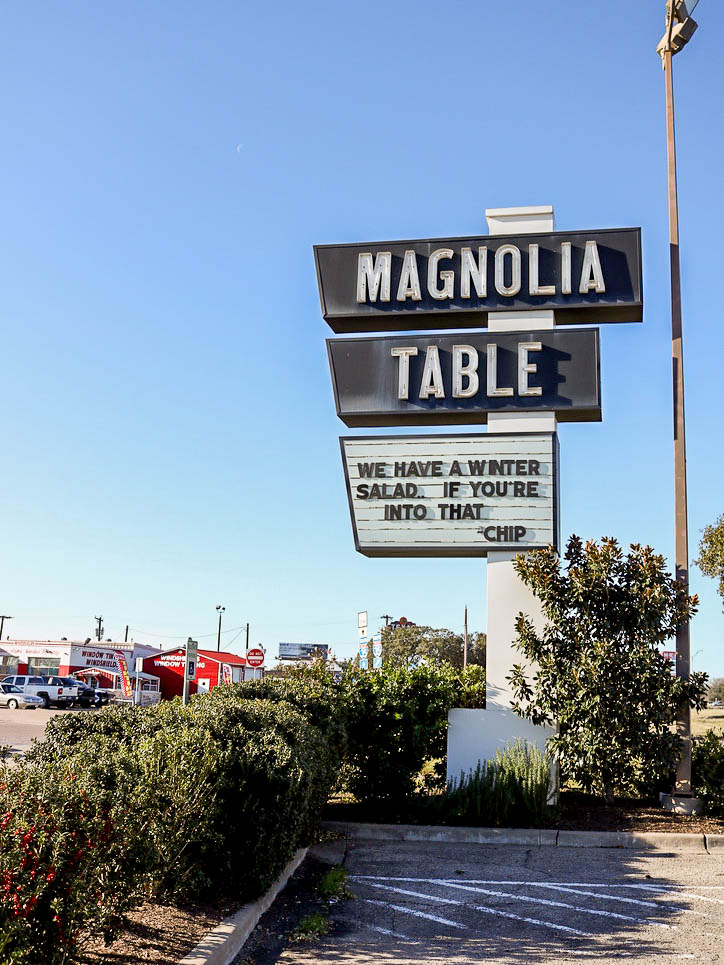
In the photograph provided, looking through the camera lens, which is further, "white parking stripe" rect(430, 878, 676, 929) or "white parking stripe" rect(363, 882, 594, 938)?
"white parking stripe" rect(430, 878, 676, 929)

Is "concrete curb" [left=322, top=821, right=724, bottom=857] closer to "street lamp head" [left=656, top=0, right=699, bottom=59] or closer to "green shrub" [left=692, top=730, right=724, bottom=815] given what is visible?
"green shrub" [left=692, top=730, right=724, bottom=815]

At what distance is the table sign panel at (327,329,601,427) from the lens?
42.8ft

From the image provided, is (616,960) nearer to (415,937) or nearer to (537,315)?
(415,937)

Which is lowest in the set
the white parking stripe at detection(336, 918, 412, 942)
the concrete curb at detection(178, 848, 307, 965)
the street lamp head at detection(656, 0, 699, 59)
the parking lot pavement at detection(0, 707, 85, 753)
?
the parking lot pavement at detection(0, 707, 85, 753)

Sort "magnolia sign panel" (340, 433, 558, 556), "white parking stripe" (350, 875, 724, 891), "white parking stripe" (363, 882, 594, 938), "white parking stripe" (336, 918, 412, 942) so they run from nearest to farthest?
"white parking stripe" (336, 918, 412, 942)
"white parking stripe" (363, 882, 594, 938)
"white parking stripe" (350, 875, 724, 891)
"magnolia sign panel" (340, 433, 558, 556)

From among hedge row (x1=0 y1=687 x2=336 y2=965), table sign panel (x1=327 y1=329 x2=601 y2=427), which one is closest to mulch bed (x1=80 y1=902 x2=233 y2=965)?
hedge row (x1=0 y1=687 x2=336 y2=965)

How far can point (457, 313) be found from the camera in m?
13.6

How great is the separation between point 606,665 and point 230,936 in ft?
20.8

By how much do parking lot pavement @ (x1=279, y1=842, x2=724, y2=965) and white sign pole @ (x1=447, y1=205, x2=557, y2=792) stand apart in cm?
189

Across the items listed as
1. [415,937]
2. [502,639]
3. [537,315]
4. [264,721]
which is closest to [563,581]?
[502,639]

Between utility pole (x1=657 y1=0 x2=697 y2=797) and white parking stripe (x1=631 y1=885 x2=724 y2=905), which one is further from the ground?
utility pole (x1=657 y1=0 x2=697 y2=797)

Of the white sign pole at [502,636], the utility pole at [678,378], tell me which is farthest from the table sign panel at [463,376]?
the utility pole at [678,378]

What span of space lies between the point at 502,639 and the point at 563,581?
1.30 meters

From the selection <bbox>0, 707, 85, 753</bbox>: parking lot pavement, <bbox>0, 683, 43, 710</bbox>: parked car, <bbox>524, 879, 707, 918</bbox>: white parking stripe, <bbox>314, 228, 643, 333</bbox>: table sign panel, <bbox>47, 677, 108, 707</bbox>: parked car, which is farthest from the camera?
<bbox>47, 677, 108, 707</bbox>: parked car
